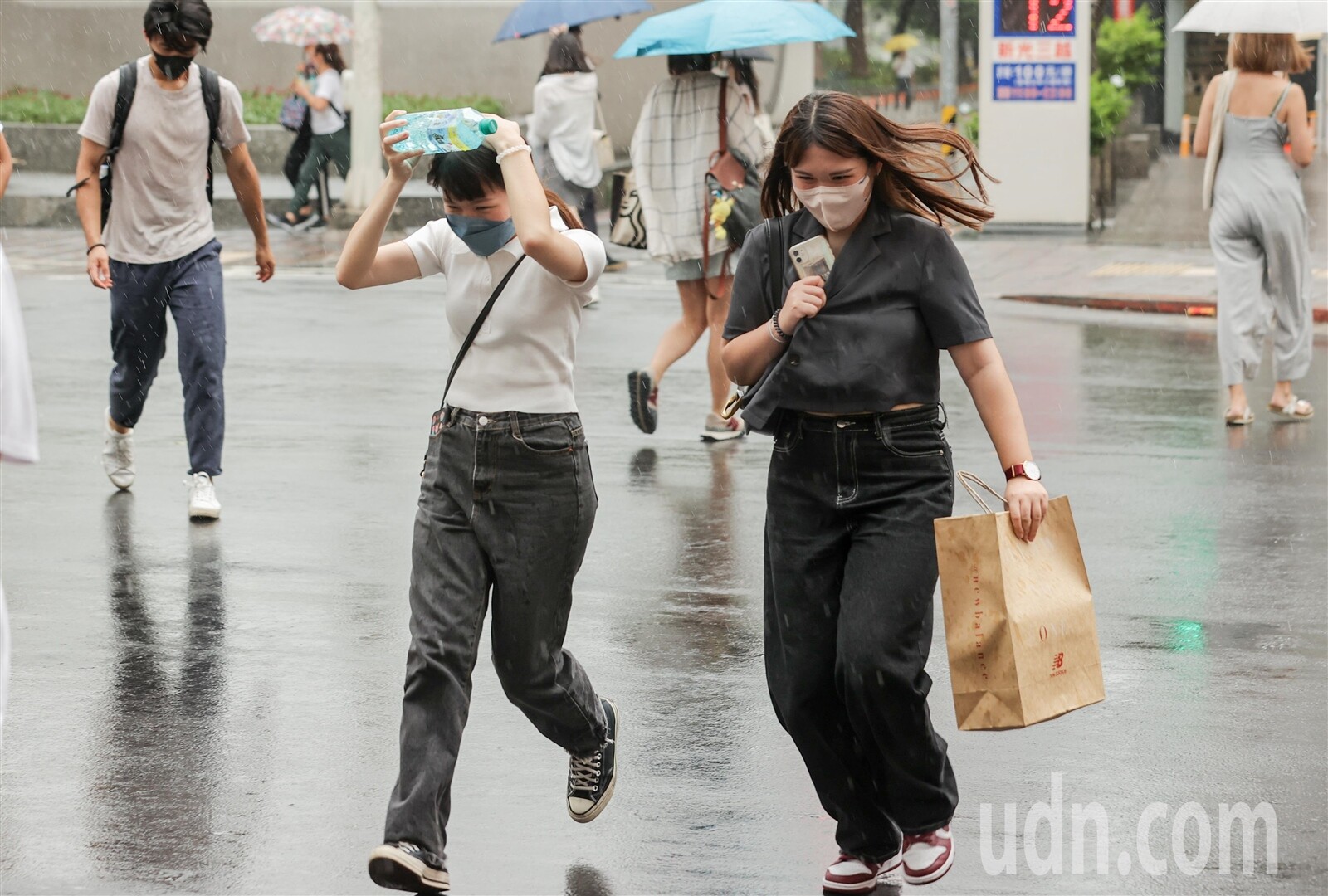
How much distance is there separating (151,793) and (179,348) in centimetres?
318

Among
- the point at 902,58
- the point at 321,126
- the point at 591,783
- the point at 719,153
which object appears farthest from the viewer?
the point at 902,58

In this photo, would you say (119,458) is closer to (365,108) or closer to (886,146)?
(886,146)

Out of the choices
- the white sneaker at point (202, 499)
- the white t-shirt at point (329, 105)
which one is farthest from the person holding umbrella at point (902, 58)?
the white sneaker at point (202, 499)

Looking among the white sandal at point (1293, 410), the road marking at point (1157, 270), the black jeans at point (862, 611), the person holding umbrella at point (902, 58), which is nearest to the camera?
the black jeans at point (862, 611)

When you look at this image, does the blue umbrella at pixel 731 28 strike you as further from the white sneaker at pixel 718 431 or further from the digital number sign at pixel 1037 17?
the digital number sign at pixel 1037 17

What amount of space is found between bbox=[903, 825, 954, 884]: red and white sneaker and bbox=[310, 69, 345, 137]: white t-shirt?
673 inches

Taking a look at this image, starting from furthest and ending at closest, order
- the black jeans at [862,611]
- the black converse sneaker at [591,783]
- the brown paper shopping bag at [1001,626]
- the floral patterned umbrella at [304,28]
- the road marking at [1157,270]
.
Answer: the floral patterned umbrella at [304,28] → the road marking at [1157,270] → the black converse sneaker at [591,783] → the black jeans at [862,611] → the brown paper shopping bag at [1001,626]

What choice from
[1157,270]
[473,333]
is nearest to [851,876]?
[473,333]

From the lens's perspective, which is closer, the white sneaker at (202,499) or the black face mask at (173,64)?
the black face mask at (173,64)

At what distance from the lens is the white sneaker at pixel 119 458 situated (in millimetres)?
8141

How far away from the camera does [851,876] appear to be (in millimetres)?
4035

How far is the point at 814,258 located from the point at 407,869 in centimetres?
149

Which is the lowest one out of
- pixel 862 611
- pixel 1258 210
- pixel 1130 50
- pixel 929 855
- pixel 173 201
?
pixel 929 855

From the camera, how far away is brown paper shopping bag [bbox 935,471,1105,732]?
12.2 ft
